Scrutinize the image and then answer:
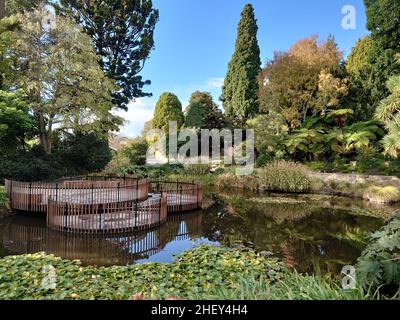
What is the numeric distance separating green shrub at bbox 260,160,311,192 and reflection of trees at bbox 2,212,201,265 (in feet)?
27.7

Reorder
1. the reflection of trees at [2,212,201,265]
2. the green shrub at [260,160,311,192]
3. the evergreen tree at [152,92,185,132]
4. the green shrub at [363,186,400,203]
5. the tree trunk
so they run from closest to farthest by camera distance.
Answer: the reflection of trees at [2,212,201,265], the green shrub at [363,186,400,203], the green shrub at [260,160,311,192], the tree trunk, the evergreen tree at [152,92,185,132]

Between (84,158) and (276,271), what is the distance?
16.5 metres

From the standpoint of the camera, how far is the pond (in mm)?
7023

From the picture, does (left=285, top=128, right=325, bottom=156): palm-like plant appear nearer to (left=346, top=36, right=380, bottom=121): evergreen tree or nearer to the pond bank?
the pond bank

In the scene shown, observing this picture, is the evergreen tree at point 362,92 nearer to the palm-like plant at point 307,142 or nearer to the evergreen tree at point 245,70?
the palm-like plant at point 307,142

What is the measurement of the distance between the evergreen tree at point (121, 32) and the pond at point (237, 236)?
17408 millimetres

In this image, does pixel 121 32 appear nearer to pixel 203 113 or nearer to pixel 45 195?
pixel 203 113

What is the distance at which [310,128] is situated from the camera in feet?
74.4

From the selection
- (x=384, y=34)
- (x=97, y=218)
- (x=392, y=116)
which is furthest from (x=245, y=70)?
(x=97, y=218)

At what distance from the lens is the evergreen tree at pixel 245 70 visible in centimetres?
2670

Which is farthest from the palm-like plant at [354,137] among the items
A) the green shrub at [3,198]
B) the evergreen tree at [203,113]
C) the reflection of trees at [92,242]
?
the green shrub at [3,198]

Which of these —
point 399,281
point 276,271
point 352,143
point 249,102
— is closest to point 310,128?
point 352,143

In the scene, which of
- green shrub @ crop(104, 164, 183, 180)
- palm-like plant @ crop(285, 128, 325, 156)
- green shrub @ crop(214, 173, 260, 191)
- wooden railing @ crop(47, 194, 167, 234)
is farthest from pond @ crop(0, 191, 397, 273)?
green shrub @ crop(104, 164, 183, 180)

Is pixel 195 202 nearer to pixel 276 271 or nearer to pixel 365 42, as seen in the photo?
pixel 276 271
